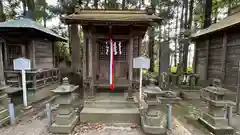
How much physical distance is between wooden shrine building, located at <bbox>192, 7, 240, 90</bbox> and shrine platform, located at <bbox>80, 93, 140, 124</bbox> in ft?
17.3

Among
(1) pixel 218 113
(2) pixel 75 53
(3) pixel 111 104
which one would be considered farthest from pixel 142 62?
(2) pixel 75 53

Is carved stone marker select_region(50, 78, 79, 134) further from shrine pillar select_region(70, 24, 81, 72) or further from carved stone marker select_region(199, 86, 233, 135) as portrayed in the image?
shrine pillar select_region(70, 24, 81, 72)

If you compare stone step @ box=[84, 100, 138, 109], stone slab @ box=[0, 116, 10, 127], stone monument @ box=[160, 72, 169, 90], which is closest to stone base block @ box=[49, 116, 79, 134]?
stone step @ box=[84, 100, 138, 109]

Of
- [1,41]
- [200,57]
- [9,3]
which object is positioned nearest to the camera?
[1,41]

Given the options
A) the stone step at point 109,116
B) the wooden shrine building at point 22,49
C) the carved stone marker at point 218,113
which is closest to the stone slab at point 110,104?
the stone step at point 109,116

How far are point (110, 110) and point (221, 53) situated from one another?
7.00m

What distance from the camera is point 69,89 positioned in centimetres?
442

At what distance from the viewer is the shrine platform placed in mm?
5029

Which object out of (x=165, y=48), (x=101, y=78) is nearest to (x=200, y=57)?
(x=165, y=48)

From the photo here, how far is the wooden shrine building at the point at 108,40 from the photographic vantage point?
17.5ft

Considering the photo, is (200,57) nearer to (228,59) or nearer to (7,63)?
(228,59)

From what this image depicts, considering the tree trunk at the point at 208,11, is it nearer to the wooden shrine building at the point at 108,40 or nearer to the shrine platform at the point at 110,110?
the wooden shrine building at the point at 108,40

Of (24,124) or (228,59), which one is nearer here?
(24,124)

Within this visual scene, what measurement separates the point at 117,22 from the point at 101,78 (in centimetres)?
262
